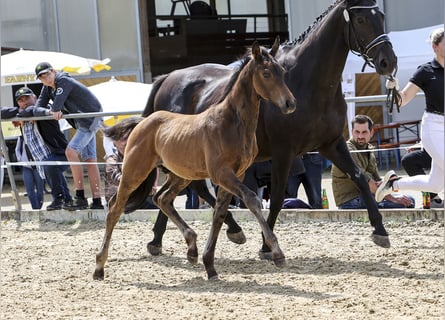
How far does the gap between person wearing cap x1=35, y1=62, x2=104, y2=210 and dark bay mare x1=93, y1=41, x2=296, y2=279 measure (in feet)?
12.0

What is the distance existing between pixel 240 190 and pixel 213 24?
17.2 meters

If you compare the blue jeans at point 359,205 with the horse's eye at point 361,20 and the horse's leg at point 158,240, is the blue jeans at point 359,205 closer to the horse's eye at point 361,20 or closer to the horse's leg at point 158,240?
the horse's leg at point 158,240

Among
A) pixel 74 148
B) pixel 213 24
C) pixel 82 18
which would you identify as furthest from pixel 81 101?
pixel 213 24

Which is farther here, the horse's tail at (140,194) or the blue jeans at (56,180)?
the blue jeans at (56,180)

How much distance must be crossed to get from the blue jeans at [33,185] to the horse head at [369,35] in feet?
19.5

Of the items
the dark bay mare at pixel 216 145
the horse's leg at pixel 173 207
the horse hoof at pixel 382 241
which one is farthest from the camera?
the horse hoof at pixel 382 241

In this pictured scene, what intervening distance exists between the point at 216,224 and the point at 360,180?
5.30 feet

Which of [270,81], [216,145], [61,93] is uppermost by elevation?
[270,81]

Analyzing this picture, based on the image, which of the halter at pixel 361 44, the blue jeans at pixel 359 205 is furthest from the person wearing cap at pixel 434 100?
the blue jeans at pixel 359 205

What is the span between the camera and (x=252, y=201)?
6.55 meters

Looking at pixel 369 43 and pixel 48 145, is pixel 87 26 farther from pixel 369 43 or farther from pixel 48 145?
pixel 369 43

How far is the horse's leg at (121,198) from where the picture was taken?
744cm

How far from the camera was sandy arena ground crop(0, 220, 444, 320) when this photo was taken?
5.95 m

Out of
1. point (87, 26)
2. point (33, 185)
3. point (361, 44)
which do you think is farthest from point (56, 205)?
point (87, 26)
